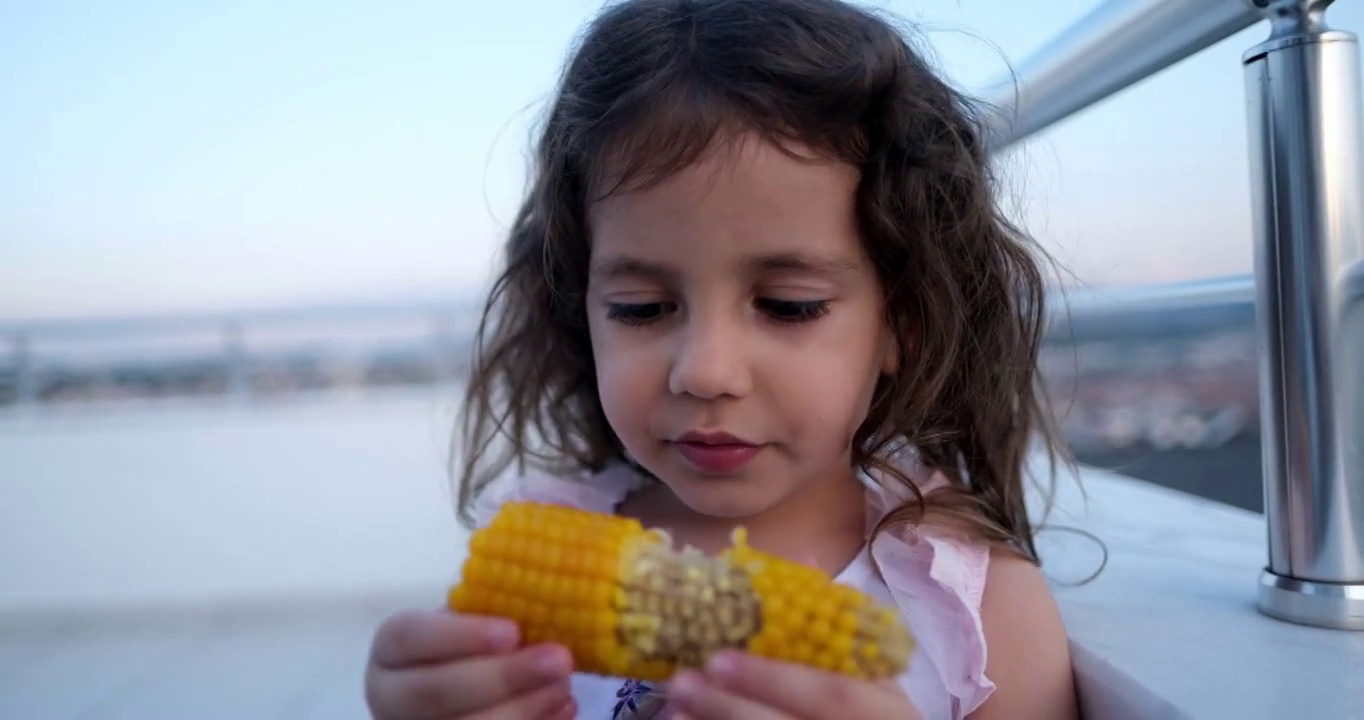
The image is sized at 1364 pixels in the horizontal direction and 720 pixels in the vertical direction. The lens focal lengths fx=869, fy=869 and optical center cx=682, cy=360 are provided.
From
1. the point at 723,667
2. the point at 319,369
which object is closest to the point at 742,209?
the point at 723,667

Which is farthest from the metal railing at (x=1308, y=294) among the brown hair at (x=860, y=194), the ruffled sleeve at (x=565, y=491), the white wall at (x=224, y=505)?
the white wall at (x=224, y=505)

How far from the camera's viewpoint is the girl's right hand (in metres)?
0.57

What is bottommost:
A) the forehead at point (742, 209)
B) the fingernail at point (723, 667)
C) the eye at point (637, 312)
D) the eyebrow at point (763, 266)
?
the fingernail at point (723, 667)

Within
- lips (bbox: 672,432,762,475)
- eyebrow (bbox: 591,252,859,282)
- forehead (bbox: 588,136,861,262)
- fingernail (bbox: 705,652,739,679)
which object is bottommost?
fingernail (bbox: 705,652,739,679)

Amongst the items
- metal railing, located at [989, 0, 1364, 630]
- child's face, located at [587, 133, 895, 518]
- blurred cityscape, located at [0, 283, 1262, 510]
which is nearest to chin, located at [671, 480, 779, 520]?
child's face, located at [587, 133, 895, 518]

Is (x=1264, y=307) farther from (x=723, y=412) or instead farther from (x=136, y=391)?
(x=136, y=391)

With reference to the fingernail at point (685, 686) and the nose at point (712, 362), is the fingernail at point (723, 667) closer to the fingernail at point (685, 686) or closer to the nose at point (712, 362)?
the fingernail at point (685, 686)

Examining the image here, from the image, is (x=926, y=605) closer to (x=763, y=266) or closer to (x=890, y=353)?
(x=890, y=353)

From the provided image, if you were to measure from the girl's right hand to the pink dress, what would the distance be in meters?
0.33

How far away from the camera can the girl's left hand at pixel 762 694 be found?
540mm

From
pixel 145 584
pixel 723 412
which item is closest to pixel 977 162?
pixel 723 412

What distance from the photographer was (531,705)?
0.59m

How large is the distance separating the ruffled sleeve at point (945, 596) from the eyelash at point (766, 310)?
0.92ft

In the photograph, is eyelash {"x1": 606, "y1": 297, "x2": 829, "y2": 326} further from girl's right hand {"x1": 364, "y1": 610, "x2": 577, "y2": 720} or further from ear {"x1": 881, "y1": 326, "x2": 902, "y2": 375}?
girl's right hand {"x1": 364, "y1": 610, "x2": 577, "y2": 720}
